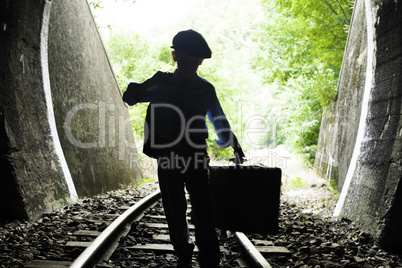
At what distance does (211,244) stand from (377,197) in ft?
7.57

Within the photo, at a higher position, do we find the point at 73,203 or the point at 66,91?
the point at 66,91

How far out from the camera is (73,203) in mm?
A: 5418

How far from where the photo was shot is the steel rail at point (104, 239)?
115 inches

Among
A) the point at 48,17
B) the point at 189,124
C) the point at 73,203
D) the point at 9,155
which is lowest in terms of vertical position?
the point at 73,203

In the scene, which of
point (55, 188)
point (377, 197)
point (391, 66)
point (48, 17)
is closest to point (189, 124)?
point (377, 197)

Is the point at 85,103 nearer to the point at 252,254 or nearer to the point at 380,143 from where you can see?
the point at 252,254

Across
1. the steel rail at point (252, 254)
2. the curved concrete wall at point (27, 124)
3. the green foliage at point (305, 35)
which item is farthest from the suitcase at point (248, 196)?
the green foliage at point (305, 35)

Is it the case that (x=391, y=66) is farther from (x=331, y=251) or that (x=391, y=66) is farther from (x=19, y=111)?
(x=19, y=111)

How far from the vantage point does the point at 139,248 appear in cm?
357

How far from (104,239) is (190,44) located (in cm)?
226

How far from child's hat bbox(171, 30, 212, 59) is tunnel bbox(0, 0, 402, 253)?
2.49m

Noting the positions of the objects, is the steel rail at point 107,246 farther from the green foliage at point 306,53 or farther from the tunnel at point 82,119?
the green foliage at point 306,53

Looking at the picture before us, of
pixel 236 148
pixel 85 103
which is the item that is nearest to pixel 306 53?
pixel 85 103

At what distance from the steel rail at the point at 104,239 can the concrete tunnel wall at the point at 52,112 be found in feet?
4.00
